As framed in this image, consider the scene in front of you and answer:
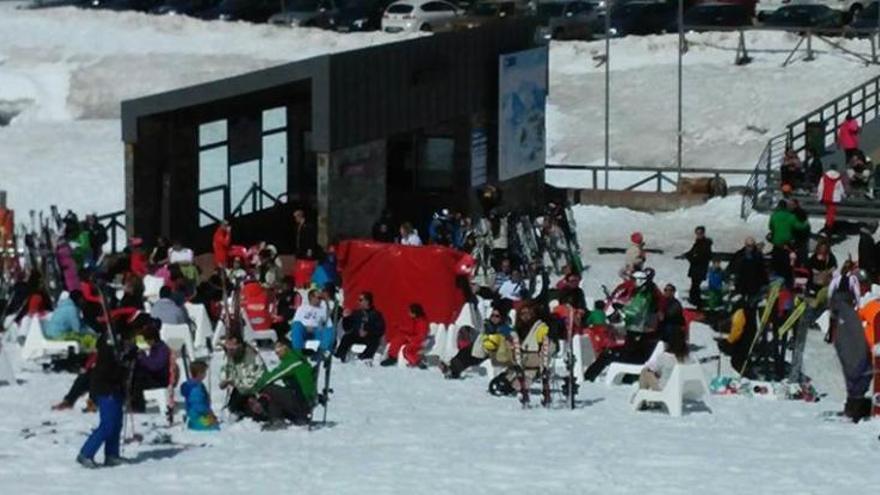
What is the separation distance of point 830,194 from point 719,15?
2371 cm

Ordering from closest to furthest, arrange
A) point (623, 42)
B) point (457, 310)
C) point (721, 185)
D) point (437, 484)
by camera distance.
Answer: point (437, 484) < point (457, 310) < point (721, 185) < point (623, 42)

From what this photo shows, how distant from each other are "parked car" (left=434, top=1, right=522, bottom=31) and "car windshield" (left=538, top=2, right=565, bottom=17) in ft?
2.20

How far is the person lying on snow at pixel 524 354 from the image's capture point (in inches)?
1009

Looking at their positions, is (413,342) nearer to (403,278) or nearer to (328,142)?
(403,278)

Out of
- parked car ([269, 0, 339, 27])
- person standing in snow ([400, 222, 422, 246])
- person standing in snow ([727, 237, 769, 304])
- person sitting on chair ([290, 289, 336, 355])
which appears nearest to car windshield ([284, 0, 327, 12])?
parked car ([269, 0, 339, 27])

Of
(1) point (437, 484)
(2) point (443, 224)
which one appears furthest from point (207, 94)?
(1) point (437, 484)

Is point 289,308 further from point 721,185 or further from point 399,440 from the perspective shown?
point 721,185

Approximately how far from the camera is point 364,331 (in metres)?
28.2

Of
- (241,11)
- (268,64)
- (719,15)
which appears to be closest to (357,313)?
(268,64)

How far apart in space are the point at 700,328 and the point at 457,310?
3.13m

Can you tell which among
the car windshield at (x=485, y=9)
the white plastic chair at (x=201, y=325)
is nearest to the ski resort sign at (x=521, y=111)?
the white plastic chair at (x=201, y=325)

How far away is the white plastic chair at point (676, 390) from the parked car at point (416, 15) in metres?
37.9

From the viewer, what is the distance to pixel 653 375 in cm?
2544

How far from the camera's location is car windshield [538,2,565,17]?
62.0 m
